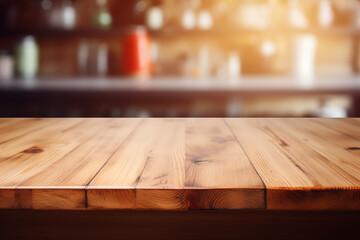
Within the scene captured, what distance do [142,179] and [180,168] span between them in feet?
0.24

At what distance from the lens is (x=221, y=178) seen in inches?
21.8

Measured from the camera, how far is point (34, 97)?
6.21 ft

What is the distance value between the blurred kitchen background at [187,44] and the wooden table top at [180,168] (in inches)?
49.1

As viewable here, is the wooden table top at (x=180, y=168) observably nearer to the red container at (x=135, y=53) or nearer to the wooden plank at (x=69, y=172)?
the wooden plank at (x=69, y=172)

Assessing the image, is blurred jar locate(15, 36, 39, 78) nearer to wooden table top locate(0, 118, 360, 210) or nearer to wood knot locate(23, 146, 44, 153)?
wooden table top locate(0, 118, 360, 210)


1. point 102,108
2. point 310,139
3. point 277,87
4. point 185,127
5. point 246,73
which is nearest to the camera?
point 310,139

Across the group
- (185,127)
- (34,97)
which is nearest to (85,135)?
(185,127)

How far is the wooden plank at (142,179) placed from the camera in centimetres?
52

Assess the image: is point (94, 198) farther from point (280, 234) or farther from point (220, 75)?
point (220, 75)

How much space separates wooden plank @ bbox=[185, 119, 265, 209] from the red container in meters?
1.80

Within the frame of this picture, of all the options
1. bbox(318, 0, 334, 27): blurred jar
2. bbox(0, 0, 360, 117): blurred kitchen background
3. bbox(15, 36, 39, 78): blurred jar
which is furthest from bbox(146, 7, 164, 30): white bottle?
bbox(318, 0, 334, 27): blurred jar

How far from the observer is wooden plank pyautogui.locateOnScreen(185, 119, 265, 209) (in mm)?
517

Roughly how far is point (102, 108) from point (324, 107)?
1.15 meters

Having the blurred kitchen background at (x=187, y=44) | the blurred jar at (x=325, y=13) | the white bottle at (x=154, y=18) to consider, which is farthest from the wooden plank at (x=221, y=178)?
the blurred jar at (x=325, y=13)
